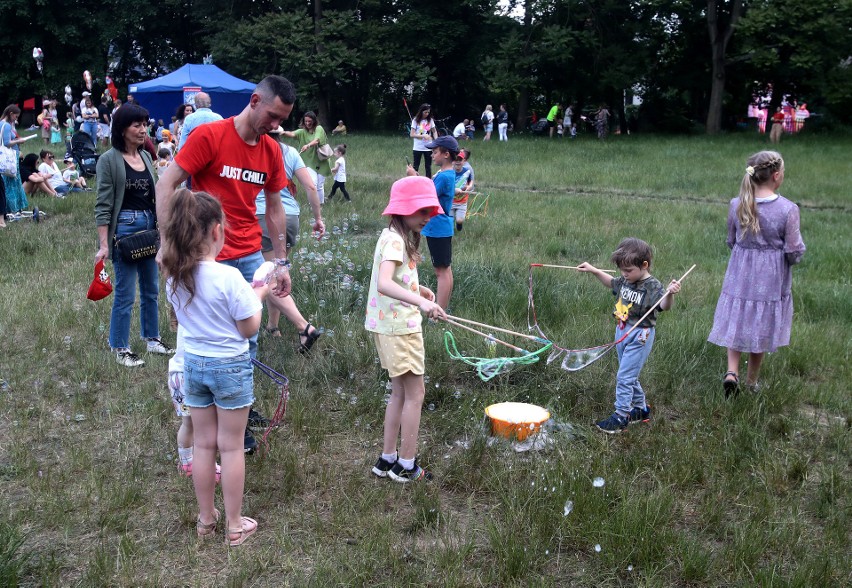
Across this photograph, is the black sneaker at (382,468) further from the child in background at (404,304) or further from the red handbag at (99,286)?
the red handbag at (99,286)

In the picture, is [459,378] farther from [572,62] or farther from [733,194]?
[572,62]

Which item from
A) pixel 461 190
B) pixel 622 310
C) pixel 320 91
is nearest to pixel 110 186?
pixel 622 310

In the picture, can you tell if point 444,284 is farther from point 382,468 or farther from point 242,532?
point 242,532

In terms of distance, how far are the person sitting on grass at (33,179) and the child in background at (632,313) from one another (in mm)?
12321

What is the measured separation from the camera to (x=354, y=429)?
483 centimetres

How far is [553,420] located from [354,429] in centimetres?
123

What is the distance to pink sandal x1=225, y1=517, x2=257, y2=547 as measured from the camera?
3.53 meters

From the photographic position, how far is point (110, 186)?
5730 millimetres

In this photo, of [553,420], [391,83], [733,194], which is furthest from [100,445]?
[391,83]

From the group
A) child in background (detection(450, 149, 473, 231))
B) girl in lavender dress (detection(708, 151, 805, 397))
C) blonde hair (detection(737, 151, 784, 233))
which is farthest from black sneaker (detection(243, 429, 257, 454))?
child in background (detection(450, 149, 473, 231))

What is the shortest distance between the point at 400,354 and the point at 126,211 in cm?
298

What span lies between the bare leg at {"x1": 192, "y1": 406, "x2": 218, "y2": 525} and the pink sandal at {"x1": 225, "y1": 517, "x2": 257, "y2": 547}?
202 mm

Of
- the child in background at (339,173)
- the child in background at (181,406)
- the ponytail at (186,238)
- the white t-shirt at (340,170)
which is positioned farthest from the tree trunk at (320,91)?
the ponytail at (186,238)

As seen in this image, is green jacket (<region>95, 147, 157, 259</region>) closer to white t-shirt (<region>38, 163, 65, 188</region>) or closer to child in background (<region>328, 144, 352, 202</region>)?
child in background (<region>328, 144, 352, 202</region>)
